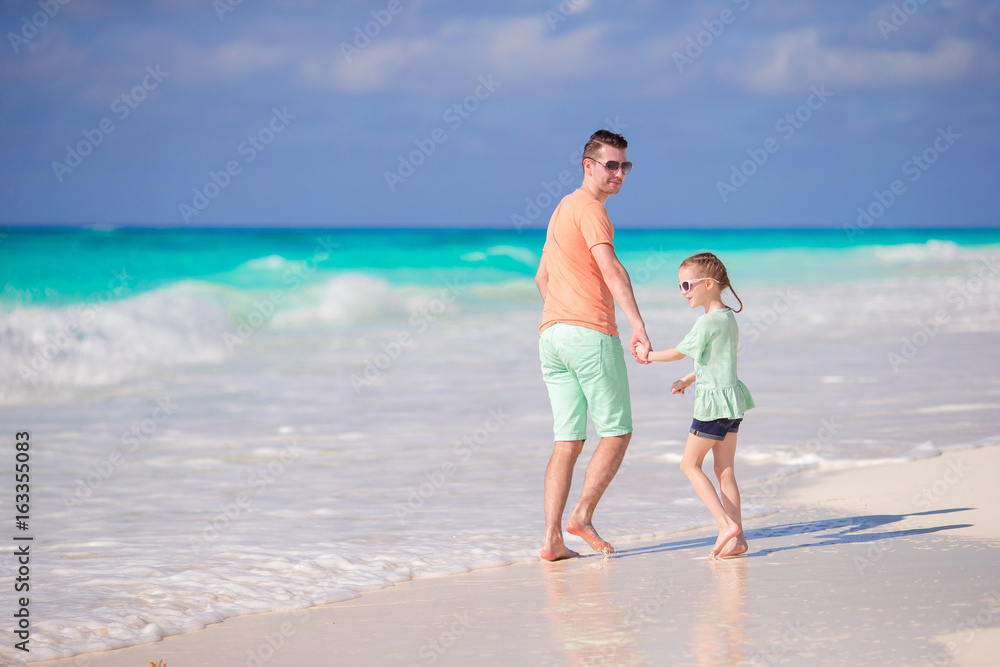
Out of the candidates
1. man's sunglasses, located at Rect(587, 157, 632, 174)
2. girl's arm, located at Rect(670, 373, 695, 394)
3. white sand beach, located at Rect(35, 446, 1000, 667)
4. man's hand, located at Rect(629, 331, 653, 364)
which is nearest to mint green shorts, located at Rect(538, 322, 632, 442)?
man's hand, located at Rect(629, 331, 653, 364)

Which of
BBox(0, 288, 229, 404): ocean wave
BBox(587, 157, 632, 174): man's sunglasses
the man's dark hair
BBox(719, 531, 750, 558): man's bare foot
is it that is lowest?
BBox(719, 531, 750, 558): man's bare foot

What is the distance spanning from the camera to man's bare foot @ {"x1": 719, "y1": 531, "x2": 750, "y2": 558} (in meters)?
3.99

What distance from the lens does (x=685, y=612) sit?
3.31 meters

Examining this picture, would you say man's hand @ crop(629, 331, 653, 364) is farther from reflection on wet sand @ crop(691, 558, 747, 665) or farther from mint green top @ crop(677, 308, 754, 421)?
reflection on wet sand @ crop(691, 558, 747, 665)

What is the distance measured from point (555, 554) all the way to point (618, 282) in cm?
115

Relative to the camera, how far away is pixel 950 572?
11.9 feet

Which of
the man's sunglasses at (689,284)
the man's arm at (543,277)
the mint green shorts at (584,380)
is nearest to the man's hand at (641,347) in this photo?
the mint green shorts at (584,380)

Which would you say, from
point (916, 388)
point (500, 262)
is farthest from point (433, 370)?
point (500, 262)

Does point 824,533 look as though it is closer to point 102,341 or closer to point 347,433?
point 347,433

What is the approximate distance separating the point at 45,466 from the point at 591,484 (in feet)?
12.8

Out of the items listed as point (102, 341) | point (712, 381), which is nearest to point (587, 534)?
point (712, 381)

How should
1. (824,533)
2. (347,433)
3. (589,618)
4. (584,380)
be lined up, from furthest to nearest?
(347,433)
(824,533)
(584,380)
(589,618)

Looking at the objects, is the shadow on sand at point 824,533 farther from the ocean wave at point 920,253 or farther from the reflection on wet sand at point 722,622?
the ocean wave at point 920,253

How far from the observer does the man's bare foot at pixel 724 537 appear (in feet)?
13.0
